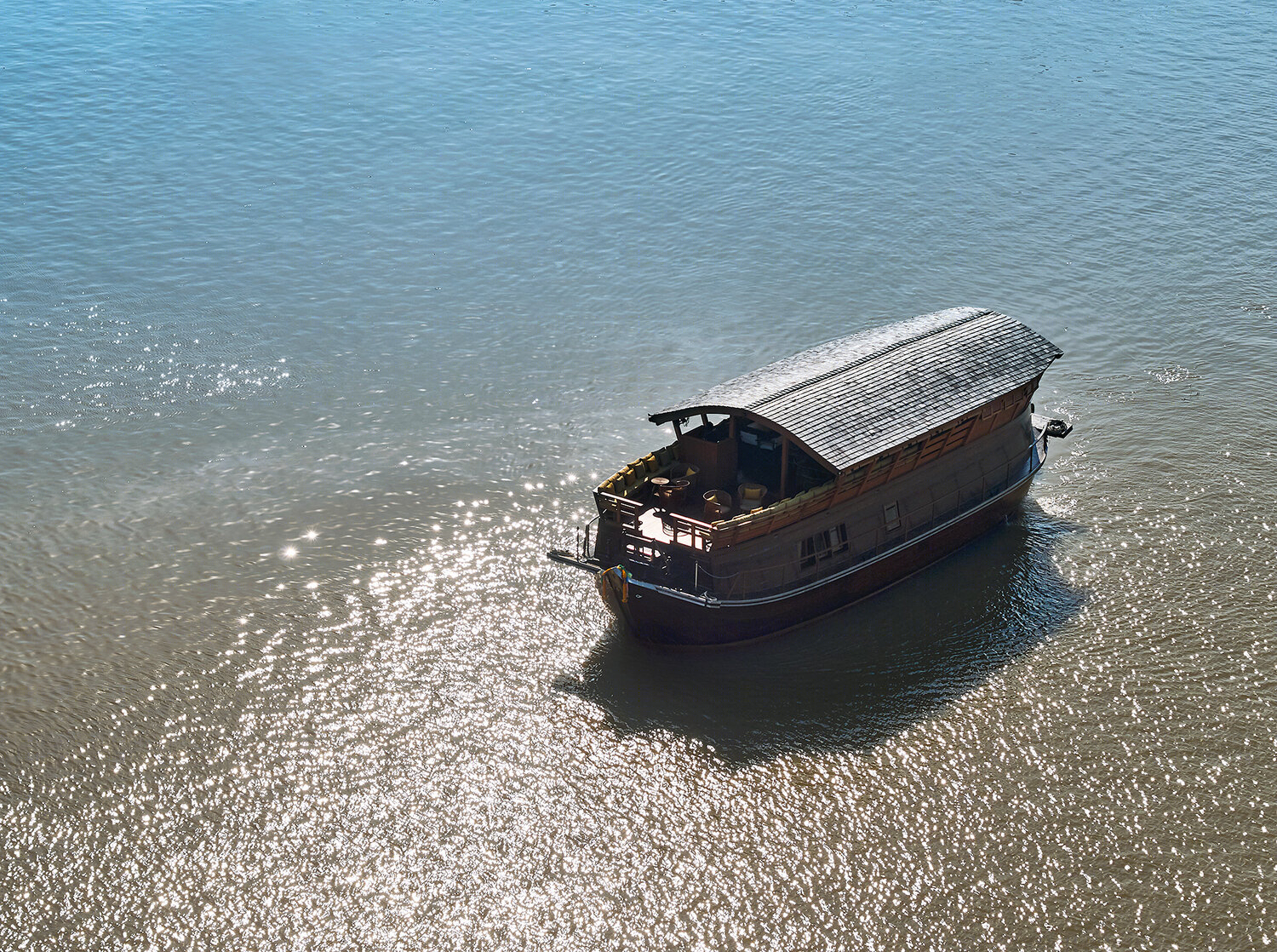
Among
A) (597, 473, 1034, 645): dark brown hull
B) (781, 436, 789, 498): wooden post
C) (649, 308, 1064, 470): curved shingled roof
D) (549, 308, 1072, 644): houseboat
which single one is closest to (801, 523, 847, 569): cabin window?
(549, 308, 1072, 644): houseboat

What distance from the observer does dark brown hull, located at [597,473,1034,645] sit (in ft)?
113

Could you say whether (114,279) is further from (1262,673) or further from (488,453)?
(1262,673)

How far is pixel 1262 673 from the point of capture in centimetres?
3481

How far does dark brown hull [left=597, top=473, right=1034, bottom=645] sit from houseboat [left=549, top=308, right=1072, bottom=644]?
47mm

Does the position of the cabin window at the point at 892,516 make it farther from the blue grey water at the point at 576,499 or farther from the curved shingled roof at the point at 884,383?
the curved shingled roof at the point at 884,383

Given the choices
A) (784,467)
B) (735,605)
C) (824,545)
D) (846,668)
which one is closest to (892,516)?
(824,545)

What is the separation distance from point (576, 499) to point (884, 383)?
1251 centimetres

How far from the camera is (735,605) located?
3441 centimetres

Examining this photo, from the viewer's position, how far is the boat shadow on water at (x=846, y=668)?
33.0 m

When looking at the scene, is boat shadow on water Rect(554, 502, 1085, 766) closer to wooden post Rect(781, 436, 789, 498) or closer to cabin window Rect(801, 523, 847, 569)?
cabin window Rect(801, 523, 847, 569)

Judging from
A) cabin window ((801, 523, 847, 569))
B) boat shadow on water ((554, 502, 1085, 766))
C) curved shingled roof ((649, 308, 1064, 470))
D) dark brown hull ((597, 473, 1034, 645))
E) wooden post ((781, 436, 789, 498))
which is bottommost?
boat shadow on water ((554, 502, 1085, 766))

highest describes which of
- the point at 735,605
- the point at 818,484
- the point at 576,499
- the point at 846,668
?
the point at 818,484

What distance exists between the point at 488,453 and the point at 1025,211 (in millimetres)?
36077

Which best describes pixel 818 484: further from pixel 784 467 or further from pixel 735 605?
pixel 735 605
